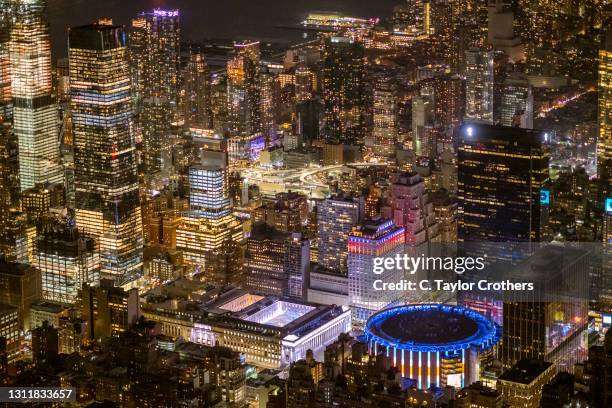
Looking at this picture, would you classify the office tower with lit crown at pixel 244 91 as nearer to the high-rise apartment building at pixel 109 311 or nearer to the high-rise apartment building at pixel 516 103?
the high-rise apartment building at pixel 516 103

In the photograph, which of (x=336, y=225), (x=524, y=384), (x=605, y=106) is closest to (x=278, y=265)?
(x=336, y=225)

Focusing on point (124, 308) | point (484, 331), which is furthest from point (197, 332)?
point (484, 331)

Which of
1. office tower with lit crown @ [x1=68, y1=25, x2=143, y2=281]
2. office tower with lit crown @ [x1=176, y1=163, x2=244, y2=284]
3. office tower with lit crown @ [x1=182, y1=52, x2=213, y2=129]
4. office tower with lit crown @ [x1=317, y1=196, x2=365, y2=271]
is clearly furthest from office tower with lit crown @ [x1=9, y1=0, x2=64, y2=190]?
office tower with lit crown @ [x1=317, y1=196, x2=365, y2=271]

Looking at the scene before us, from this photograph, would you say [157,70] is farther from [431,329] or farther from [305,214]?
[431,329]

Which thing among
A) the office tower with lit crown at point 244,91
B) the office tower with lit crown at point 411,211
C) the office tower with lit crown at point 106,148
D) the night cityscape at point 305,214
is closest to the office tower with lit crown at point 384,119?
the night cityscape at point 305,214

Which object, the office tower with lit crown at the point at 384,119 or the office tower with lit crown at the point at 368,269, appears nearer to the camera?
the office tower with lit crown at the point at 368,269

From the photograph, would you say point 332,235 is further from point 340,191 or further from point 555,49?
point 555,49
